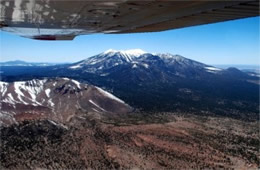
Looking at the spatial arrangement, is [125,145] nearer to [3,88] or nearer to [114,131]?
[114,131]

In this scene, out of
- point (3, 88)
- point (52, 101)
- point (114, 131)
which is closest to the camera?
point (114, 131)

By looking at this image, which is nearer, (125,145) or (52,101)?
(125,145)

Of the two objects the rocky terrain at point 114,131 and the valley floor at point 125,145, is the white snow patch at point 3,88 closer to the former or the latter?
the rocky terrain at point 114,131

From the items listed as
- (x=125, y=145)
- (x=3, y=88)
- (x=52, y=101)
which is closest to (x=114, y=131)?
(x=125, y=145)

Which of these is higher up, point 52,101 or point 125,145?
point 52,101

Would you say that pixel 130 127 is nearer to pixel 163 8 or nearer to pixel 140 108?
pixel 140 108

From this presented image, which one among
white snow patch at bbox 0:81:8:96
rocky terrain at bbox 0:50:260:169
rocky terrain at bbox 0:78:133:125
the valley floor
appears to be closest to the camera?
the valley floor

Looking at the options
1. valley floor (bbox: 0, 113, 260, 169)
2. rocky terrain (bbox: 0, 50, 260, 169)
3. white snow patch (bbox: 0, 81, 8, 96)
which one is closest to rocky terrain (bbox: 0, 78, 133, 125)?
white snow patch (bbox: 0, 81, 8, 96)

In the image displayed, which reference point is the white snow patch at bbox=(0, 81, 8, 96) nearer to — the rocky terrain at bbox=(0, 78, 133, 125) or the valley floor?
the rocky terrain at bbox=(0, 78, 133, 125)

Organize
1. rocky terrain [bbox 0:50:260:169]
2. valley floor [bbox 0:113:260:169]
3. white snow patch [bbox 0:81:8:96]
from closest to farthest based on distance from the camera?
1. valley floor [bbox 0:113:260:169]
2. rocky terrain [bbox 0:50:260:169]
3. white snow patch [bbox 0:81:8:96]

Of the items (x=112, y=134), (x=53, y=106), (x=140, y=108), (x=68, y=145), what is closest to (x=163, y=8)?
(x=68, y=145)
